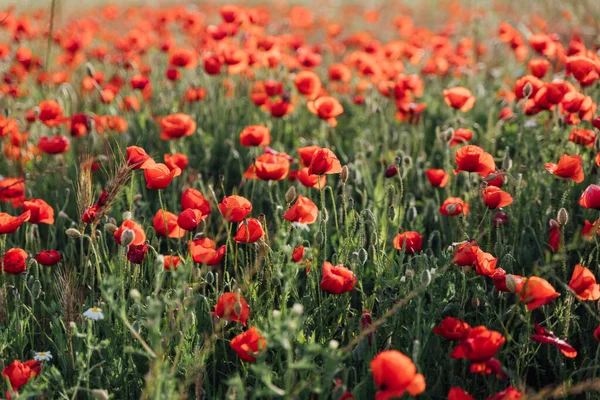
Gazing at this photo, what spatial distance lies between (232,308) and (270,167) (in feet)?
2.42

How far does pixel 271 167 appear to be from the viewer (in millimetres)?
2580

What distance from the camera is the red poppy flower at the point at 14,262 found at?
7.54 ft

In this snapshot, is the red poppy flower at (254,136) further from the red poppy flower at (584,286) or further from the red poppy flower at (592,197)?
the red poppy flower at (584,286)

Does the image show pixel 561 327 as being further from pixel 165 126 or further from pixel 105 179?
pixel 105 179

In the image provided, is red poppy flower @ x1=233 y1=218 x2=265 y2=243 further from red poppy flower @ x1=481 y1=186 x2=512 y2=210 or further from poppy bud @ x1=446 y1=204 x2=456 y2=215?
red poppy flower @ x1=481 y1=186 x2=512 y2=210

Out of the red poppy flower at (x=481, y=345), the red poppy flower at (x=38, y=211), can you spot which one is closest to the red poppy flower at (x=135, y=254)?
Result: the red poppy flower at (x=38, y=211)

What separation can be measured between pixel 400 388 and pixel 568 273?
4.38 feet

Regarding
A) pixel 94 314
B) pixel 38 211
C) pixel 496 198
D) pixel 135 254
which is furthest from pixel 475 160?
pixel 38 211

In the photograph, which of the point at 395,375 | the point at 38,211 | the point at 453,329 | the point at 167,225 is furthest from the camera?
the point at 38,211

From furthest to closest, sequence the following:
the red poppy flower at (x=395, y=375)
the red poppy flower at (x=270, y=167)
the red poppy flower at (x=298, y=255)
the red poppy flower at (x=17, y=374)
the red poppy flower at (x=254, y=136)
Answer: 1. the red poppy flower at (x=254, y=136)
2. the red poppy flower at (x=270, y=167)
3. the red poppy flower at (x=298, y=255)
4. the red poppy flower at (x=17, y=374)
5. the red poppy flower at (x=395, y=375)

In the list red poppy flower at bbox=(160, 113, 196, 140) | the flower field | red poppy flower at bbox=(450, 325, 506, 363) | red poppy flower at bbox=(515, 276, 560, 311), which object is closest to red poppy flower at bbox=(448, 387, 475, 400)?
the flower field

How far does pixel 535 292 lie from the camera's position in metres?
1.86

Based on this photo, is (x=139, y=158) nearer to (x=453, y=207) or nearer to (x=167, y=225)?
(x=167, y=225)

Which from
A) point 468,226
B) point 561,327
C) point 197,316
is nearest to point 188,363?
point 197,316
